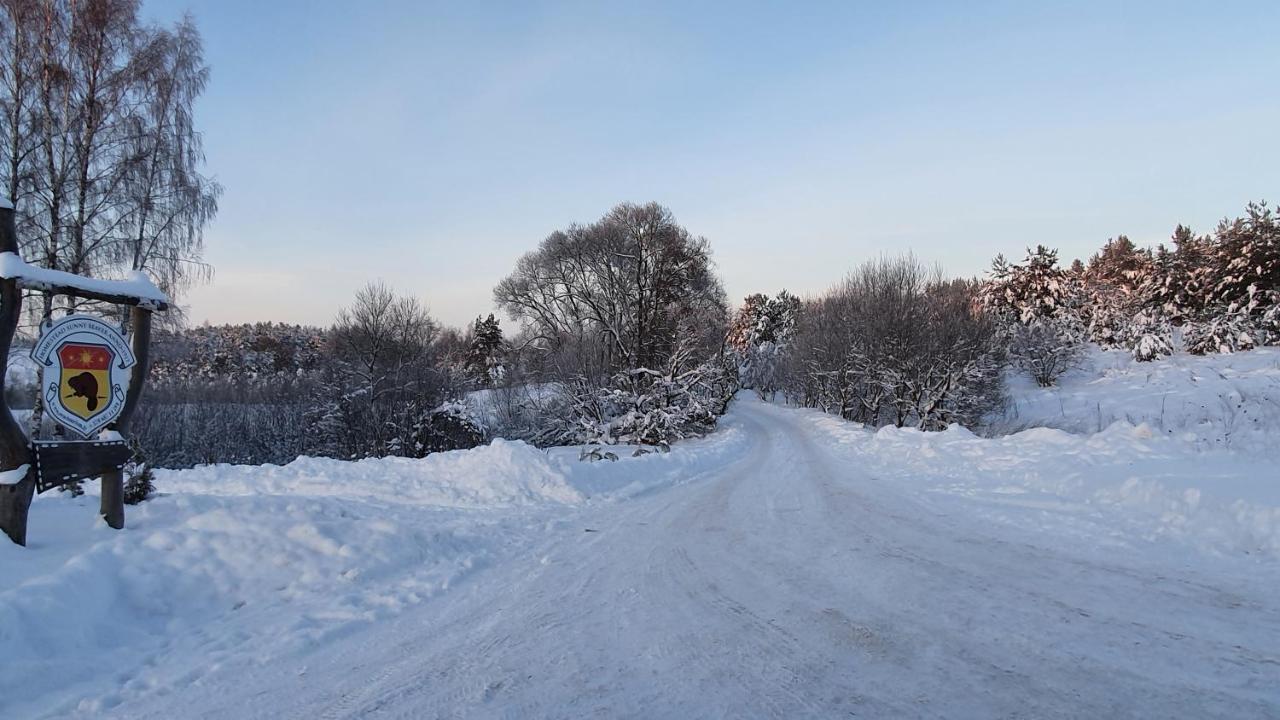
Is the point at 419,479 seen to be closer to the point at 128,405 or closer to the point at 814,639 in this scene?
the point at 128,405

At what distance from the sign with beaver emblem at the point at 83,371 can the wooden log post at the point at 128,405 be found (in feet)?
0.45

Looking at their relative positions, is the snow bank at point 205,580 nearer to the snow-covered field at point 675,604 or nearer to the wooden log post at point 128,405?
the snow-covered field at point 675,604

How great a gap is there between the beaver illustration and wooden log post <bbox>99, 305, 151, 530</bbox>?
296mm

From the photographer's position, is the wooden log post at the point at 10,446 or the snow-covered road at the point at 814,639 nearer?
the snow-covered road at the point at 814,639

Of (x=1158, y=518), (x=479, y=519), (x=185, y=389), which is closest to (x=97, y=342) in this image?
(x=479, y=519)

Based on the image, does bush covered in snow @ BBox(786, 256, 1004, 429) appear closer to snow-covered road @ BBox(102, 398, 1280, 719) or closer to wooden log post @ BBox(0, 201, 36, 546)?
snow-covered road @ BBox(102, 398, 1280, 719)

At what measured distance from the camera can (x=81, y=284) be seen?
5699 mm

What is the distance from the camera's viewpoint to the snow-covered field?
10.6 ft

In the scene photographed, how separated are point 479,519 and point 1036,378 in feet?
130

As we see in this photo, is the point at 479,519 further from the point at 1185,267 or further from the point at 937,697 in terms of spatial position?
the point at 1185,267

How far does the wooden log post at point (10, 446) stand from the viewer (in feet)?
16.8

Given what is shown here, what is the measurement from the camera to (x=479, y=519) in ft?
25.5

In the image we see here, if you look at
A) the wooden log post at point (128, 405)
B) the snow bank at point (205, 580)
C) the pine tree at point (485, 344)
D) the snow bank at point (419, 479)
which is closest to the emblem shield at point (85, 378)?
the wooden log post at point (128, 405)

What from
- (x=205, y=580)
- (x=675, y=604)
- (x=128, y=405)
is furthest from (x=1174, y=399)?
(x=128, y=405)
